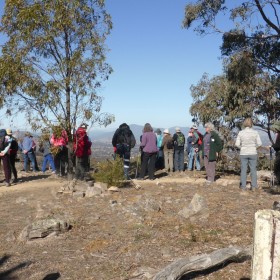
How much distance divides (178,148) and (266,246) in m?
12.2

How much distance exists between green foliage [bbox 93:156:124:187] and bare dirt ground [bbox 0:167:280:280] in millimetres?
580

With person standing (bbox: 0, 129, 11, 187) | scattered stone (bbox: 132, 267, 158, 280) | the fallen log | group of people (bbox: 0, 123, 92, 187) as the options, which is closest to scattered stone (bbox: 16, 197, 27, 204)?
group of people (bbox: 0, 123, 92, 187)

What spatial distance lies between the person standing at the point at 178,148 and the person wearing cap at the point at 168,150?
0.57ft

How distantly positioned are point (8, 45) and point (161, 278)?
915 centimetres

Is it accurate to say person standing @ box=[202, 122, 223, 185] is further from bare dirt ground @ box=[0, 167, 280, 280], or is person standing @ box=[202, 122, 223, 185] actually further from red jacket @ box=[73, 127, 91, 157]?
red jacket @ box=[73, 127, 91, 157]

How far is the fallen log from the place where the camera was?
14.3 ft

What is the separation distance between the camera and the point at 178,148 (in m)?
15.2

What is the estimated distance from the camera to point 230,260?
5.02 metres

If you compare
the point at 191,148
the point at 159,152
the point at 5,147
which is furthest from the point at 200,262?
the point at 159,152

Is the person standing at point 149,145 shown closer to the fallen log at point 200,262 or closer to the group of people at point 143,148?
the group of people at point 143,148

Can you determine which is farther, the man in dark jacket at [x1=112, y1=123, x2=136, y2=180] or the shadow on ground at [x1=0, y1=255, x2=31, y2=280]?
the man in dark jacket at [x1=112, y1=123, x2=136, y2=180]

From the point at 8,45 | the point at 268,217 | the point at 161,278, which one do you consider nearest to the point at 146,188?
the point at 8,45

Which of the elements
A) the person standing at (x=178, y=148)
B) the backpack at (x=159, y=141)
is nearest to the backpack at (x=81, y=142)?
the backpack at (x=159, y=141)

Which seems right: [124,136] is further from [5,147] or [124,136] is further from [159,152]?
[159,152]
